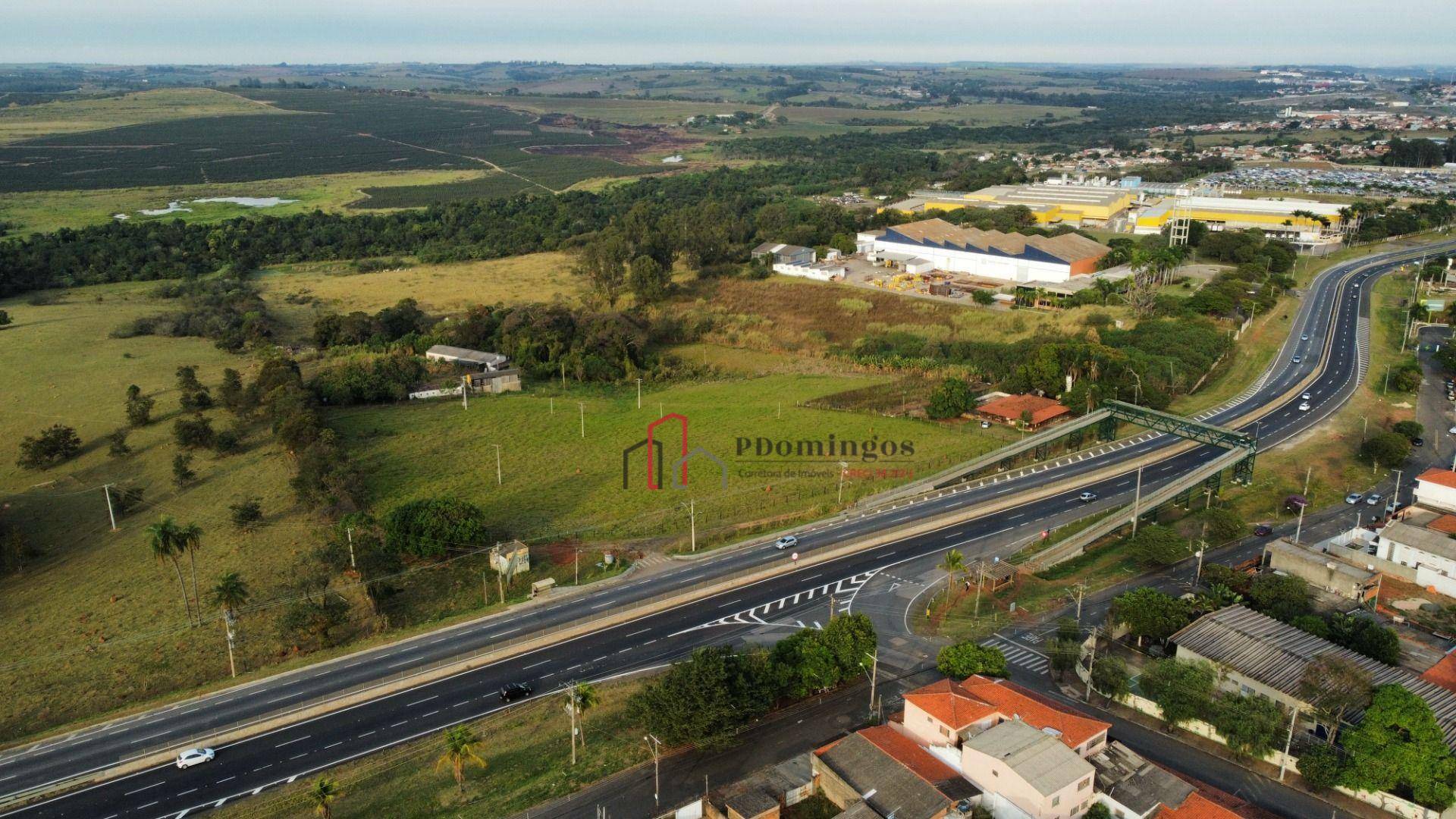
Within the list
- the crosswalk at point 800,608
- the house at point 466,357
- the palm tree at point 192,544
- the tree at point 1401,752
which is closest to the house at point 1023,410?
the crosswalk at point 800,608

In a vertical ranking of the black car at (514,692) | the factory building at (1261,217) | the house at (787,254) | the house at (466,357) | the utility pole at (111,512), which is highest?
the factory building at (1261,217)

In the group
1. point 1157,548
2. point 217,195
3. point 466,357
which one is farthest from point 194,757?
point 217,195

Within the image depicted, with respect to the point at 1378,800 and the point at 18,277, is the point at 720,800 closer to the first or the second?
the point at 1378,800

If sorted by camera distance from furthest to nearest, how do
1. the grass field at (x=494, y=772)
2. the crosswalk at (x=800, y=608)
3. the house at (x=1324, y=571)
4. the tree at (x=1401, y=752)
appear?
the house at (x=1324, y=571) → the crosswalk at (x=800, y=608) → the grass field at (x=494, y=772) → the tree at (x=1401, y=752)

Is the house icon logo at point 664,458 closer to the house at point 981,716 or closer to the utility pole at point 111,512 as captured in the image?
the house at point 981,716

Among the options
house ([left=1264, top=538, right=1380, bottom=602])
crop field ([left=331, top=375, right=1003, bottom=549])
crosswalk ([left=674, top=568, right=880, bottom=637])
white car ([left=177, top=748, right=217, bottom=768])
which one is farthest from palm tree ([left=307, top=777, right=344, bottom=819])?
house ([left=1264, top=538, right=1380, bottom=602])

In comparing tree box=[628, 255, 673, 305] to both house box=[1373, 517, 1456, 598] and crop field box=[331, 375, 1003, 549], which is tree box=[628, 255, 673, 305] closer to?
crop field box=[331, 375, 1003, 549]

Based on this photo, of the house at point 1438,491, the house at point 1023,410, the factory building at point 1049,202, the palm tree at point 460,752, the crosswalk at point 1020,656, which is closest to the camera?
the palm tree at point 460,752
